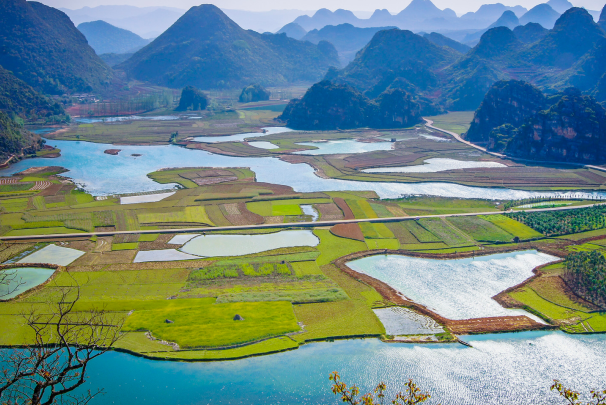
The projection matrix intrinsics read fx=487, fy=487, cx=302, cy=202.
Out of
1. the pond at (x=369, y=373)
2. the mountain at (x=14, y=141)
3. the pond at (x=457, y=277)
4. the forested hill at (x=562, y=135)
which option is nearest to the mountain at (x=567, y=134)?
the forested hill at (x=562, y=135)

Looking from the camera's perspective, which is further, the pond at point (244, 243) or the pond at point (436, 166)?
the pond at point (436, 166)

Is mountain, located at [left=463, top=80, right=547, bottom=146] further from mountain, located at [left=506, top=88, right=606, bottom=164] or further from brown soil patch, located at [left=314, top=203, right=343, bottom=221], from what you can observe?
brown soil patch, located at [left=314, top=203, right=343, bottom=221]

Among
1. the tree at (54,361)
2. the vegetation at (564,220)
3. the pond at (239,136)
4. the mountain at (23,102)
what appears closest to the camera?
the tree at (54,361)

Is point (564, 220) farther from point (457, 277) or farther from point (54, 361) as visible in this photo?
point (54, 361)

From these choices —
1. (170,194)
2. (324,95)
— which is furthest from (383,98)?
(170,194)

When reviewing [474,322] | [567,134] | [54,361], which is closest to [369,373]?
[474,322]

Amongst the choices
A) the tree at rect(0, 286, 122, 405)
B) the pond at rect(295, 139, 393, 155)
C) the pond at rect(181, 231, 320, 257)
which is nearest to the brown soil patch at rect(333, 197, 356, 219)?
the pond at rect(181, 231, 320, 257)

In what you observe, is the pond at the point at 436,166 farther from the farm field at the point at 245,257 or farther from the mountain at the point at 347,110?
the mountain at the point at 347,110
